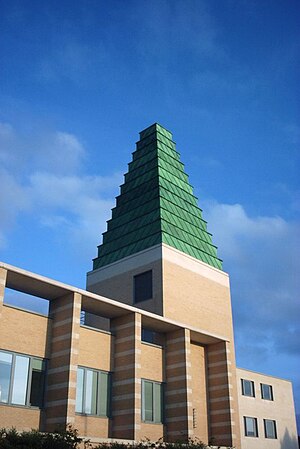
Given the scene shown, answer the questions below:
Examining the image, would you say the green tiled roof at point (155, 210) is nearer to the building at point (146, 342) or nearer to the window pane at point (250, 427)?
the building at point (146, 342)

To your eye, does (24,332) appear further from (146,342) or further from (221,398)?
(221,398)

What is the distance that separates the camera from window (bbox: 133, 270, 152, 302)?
1829 inches

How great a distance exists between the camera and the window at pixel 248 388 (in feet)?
167

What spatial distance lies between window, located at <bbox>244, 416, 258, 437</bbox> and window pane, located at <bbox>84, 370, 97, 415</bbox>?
70.0 ft

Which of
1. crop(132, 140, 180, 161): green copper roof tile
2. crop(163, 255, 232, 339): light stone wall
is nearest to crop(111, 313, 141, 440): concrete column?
crop(163, 255, 232, 339): light stone wall

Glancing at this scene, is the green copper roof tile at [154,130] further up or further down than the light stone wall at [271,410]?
further up

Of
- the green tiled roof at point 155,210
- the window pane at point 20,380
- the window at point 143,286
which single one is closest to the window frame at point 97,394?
the window pane at point 20,380

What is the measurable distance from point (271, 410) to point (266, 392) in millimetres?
1822

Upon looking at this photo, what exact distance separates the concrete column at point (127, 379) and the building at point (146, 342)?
0.24 ft

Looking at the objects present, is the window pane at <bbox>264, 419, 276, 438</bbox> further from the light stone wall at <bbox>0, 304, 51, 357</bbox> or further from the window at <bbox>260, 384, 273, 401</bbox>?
the light stone wall at <bbox>0, 304, 51, 357</bbox>

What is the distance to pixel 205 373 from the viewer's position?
142ft

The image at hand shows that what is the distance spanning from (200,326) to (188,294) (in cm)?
307

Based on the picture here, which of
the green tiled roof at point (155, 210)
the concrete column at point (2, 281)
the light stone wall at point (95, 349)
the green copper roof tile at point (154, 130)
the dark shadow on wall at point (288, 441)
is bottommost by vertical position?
the dark shadow on wall at point (288, 441)

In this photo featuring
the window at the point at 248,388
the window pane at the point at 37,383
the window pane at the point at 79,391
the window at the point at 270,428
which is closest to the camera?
the window pane at the point at 37,383
